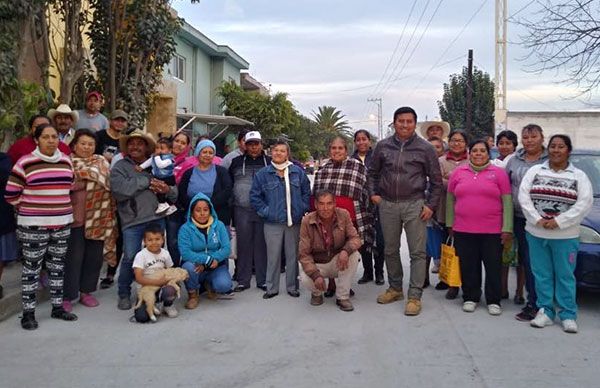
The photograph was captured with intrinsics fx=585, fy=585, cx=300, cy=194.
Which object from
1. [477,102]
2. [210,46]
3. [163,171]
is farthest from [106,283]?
[477,102]

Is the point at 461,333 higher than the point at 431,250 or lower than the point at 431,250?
lower

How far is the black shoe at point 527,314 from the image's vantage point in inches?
218

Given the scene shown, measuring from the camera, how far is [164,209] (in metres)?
6.20

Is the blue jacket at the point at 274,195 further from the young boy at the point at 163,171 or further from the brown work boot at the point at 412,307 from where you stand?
the brown work boot at the point at 412,307

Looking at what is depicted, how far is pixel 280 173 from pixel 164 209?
1.33 m

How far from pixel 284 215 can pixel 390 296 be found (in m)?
1.44

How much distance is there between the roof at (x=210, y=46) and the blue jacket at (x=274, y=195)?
45.3ft

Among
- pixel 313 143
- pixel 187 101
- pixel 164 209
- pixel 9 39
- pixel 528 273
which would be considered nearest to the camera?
pixel 528 273

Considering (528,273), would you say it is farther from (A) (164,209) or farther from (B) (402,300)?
(A) (164,209)

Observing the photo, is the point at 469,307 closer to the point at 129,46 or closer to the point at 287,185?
the point at 287,185

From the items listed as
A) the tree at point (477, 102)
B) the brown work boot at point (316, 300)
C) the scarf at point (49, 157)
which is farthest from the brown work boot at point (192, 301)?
the tree at point (477, 102)

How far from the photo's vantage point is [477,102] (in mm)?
31438

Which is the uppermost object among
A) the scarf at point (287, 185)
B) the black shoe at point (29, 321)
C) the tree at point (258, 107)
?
the tree at point (258, 107)

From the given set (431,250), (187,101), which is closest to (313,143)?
(187,101)
